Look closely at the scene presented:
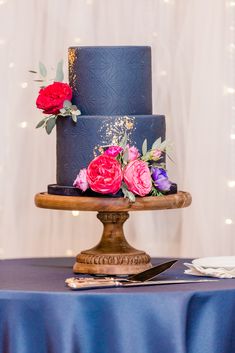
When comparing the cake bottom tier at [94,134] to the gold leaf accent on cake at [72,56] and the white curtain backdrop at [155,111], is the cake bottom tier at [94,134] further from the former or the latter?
the white curtain backdrop at [155,111]

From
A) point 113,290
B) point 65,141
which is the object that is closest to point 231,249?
point 65,141

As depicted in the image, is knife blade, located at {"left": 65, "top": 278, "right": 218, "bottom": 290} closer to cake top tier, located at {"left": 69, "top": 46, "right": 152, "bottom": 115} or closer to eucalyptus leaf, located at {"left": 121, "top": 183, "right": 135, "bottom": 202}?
eucalyptus leaf, located at {"left": 121, "top": 183, "right": 135, "bottom": 202}

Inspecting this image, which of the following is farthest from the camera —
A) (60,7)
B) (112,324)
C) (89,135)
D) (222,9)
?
(60,7)

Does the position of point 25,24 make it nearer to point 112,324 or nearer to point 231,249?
point 231,249

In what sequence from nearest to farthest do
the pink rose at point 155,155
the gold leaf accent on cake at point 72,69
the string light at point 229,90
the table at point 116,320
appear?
the table at point 116,320 → the pink rose at point 155,155 → the gold leaf accent on cake at point 72,69 → the string light at point 229,90

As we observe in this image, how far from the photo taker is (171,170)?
3.07m

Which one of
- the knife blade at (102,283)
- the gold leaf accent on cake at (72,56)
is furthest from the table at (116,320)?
the gold leaf accent on cake at (72,56)

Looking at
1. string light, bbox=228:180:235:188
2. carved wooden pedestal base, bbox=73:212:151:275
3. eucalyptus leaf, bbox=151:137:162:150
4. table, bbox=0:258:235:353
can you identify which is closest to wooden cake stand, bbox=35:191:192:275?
carved wooden pedestal base, bbox=73:212:151:275

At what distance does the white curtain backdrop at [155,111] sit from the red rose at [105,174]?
939 mm

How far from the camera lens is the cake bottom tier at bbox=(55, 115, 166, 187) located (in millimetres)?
2164

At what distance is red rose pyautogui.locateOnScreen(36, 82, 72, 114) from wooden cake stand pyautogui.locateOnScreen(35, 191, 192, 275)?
194mm

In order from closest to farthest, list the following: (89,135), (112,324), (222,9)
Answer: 1. (112,324)
2. (89,135)
3. (222,9)

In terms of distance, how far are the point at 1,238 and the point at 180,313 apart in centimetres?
147

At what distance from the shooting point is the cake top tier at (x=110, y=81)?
2.23 m
